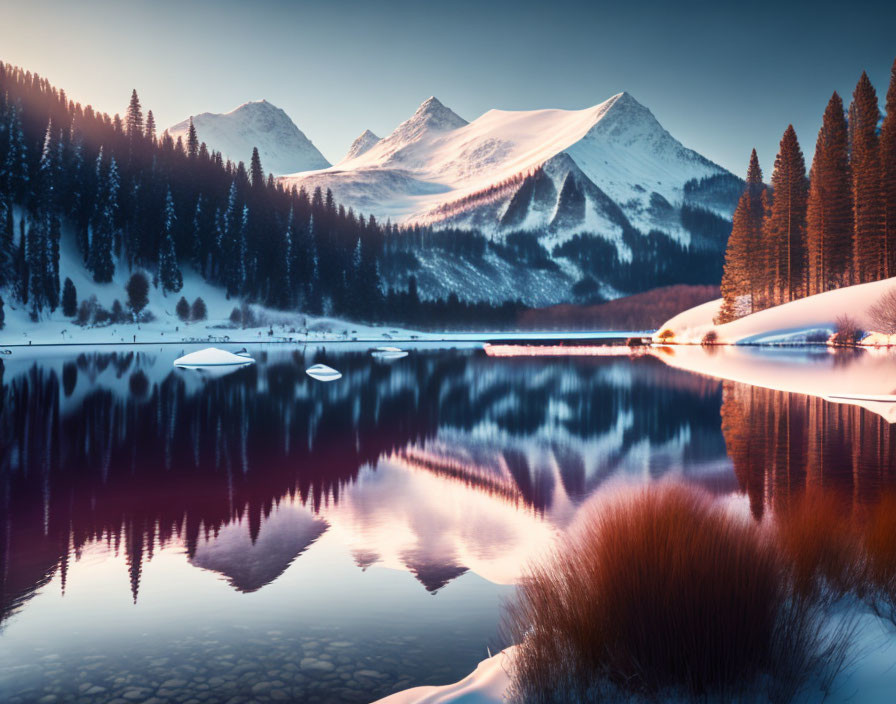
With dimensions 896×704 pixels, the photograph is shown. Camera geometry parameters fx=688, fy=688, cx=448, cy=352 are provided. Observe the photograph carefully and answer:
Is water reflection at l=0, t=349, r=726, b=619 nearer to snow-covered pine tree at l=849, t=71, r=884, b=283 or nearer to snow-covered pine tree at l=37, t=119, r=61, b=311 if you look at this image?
snow-covered pine tree at l=849, t=71, r=884, b=283

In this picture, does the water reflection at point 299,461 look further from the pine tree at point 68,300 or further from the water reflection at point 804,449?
the pine tree at point 68,300

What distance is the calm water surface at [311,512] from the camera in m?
7.12

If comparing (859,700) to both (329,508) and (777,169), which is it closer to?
(329,508)

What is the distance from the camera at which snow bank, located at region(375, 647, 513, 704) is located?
18.4 ft

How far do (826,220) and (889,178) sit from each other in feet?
28.6

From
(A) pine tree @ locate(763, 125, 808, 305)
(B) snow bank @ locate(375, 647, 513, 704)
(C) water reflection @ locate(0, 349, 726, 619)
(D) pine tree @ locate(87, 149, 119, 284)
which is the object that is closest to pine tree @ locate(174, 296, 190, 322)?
(D) pine tree @ locate(87, 149, 119, 284)

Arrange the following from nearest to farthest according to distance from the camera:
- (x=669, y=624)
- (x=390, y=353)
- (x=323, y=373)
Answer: (x=669, y=624) → (x=323, y=373) → (x=390, y=353)

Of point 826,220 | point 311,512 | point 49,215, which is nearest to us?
point 311,512

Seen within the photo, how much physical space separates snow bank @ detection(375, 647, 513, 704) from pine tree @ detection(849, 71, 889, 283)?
245 ft

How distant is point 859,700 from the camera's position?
4746 mm

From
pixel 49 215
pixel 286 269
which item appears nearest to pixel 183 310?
pixel 49 215

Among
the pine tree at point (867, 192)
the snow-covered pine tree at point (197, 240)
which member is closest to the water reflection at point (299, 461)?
the pine tree at point (867, 192)

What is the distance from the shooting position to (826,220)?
73.9m

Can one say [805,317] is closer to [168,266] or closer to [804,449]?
[804,449]
